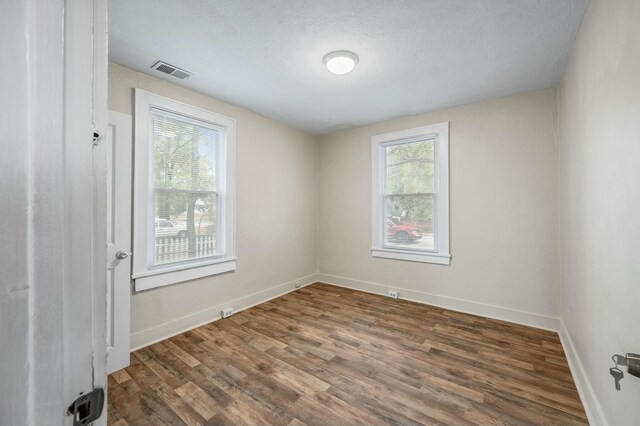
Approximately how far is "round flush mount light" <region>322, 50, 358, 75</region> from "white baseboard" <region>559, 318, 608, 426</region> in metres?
2.90

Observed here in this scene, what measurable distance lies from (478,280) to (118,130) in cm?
405

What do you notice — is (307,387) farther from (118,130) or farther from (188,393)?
(118,130)

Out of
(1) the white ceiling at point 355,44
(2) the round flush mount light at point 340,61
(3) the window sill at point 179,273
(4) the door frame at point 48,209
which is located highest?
(1) the white ceiling at point 355,44

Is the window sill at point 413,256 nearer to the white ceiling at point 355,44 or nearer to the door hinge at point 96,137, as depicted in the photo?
the white ceiling at point 355,44

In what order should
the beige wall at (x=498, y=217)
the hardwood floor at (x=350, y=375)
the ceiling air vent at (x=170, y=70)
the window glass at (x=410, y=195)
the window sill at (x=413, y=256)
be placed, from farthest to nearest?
the window glass at (x=410, y=195), the window sill at (x=413, y=256), the beige wall at (x=498, y=217), the ceiling air vent at (x=170, y=70), the hardwood floor at (x=350, y=375)

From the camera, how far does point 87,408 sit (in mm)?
449

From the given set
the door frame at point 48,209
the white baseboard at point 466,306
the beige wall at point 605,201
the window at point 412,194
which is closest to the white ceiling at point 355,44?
the beige wall at point 605,201

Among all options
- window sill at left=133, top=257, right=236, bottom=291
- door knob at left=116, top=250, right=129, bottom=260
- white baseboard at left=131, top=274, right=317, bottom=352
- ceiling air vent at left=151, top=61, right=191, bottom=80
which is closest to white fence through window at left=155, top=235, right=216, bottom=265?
window sill at left=133, top=257, right=236, bottom=291

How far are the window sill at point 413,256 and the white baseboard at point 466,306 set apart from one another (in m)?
0.44

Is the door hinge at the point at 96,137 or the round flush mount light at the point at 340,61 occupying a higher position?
the round flush mount light at the point at 340,61

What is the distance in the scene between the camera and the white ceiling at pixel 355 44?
1795mm

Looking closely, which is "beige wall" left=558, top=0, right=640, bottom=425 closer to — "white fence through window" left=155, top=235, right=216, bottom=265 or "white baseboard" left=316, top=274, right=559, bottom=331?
"white baseboard" left=316, top=274, right=559, bottom=331

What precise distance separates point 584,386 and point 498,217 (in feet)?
5.78

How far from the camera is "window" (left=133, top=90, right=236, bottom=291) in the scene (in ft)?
8.34
